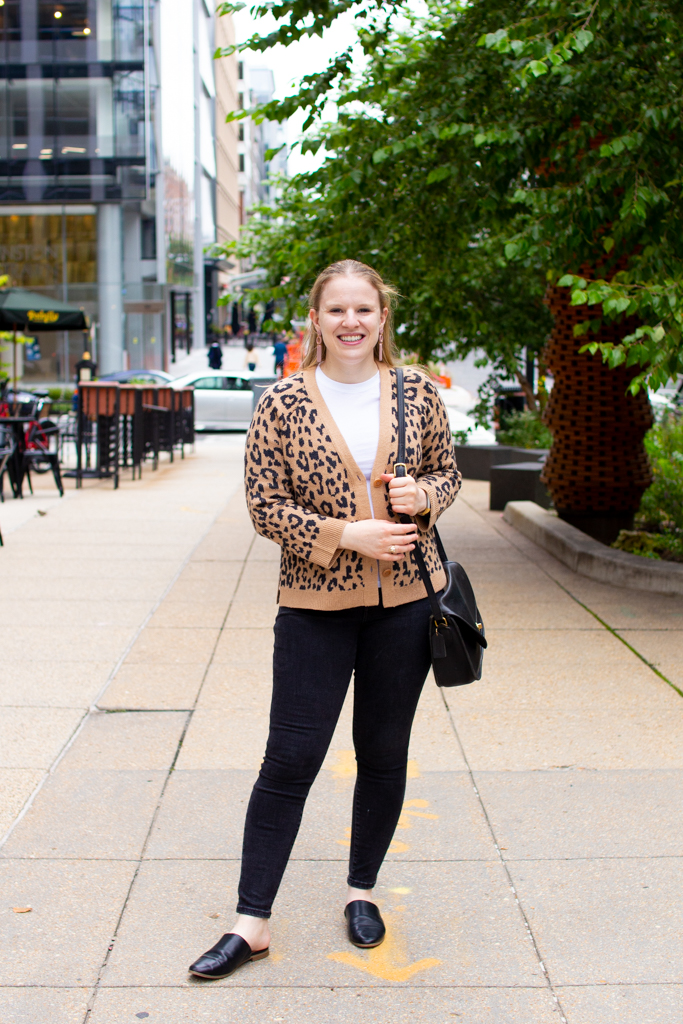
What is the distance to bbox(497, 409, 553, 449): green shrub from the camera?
50.5 feet

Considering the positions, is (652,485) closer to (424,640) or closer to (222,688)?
(222,688)

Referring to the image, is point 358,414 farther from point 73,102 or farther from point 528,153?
point 73,102

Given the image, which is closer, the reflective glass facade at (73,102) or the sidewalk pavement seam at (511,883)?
the sidewalk pavement seam at (511,883)

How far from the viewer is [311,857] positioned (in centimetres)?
375

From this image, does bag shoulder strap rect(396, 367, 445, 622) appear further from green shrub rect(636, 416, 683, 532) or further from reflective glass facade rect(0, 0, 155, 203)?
reflective glass facade rect(0, 0, 155, 203)

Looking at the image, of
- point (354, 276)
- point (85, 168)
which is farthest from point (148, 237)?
point (354, 276)

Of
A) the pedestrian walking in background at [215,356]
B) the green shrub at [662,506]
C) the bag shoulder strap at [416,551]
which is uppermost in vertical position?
the pedestrian walking in background at [215,356]

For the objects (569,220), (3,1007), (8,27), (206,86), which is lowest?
(3,1007)

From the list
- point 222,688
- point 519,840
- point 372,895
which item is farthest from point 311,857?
point 222,688

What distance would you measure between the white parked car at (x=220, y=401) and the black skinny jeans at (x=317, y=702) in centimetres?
2229

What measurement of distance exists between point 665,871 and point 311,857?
1140 mm

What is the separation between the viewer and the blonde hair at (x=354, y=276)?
9.90ft

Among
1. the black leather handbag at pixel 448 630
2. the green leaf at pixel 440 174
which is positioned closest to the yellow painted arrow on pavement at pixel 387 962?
the black leather handbag at pixel 448 630

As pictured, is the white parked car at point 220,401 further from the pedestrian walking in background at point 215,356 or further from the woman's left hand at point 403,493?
the woman's left hand at point 403,493
